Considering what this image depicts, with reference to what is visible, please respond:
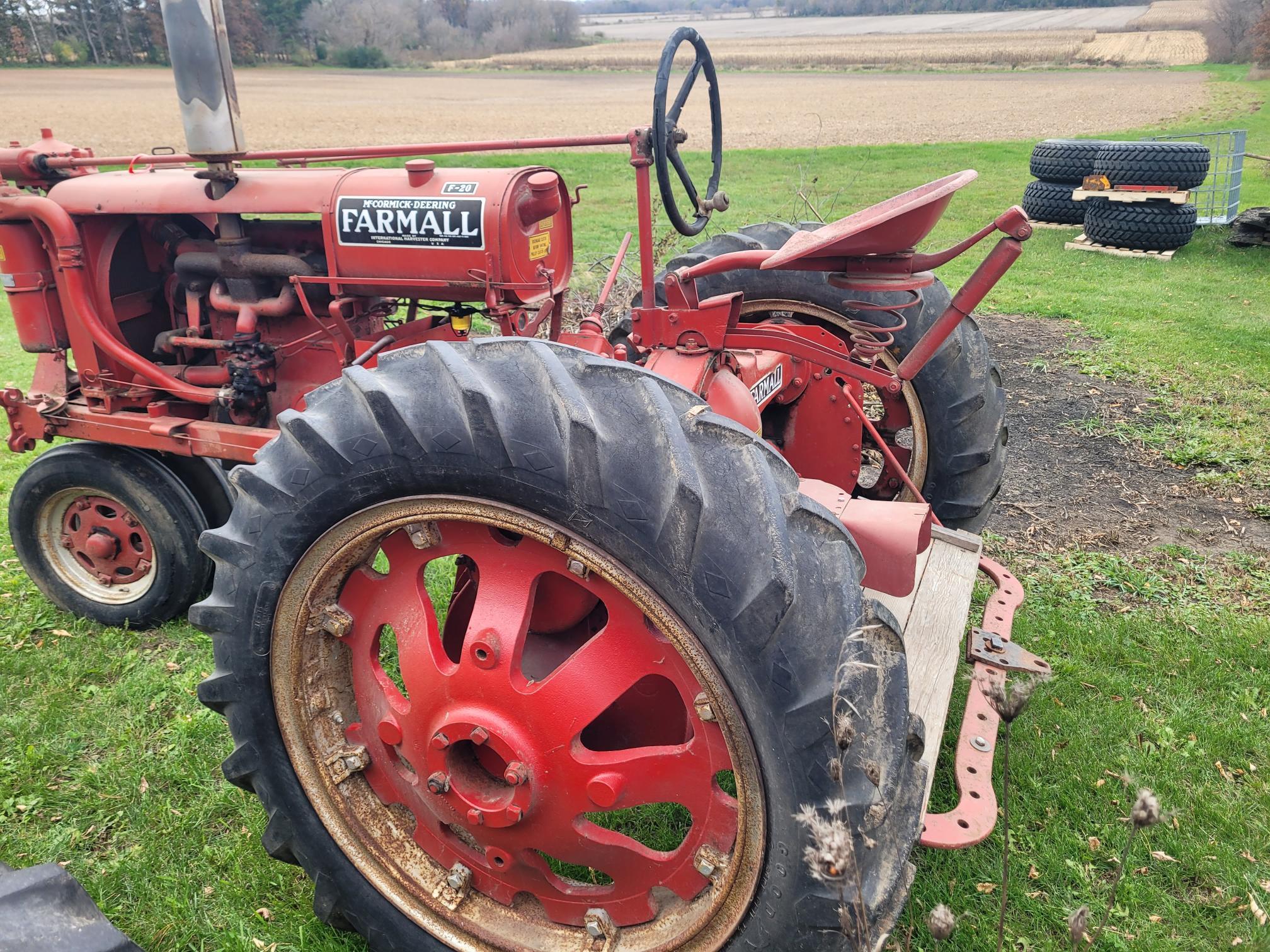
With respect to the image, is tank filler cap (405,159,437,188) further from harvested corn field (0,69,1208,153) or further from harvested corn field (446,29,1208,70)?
harvested corn field (446,29,1208,70)

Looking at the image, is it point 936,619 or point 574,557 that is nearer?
point 574,557

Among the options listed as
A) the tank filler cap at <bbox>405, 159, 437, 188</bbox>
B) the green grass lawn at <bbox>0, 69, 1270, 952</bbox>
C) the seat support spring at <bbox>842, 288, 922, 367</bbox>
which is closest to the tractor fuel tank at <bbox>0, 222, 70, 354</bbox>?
the green grass lawn at <bbox>0, 69, 1270, 952</bbox>

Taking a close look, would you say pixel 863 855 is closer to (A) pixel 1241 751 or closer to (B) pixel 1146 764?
(B) pixel 1146 764

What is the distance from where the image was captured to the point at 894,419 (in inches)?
130

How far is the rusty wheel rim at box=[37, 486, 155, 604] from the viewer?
3568mm

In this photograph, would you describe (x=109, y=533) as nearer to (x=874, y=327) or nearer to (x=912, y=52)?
(x=874, y=327)

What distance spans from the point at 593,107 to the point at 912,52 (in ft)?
77.5

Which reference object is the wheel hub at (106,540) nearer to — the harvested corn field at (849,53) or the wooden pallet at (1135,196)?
the wooden pallet at (1135,196)

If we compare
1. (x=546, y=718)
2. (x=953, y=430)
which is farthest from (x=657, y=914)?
(x=953, y=430)

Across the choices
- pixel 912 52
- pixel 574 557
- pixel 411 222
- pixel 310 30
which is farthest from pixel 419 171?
pixel 912 52

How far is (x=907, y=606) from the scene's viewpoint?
2.77 metres

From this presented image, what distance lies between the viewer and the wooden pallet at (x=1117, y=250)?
381 inches

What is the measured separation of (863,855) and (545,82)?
44.5 m

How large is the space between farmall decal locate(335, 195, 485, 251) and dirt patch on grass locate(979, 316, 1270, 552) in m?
2.78
